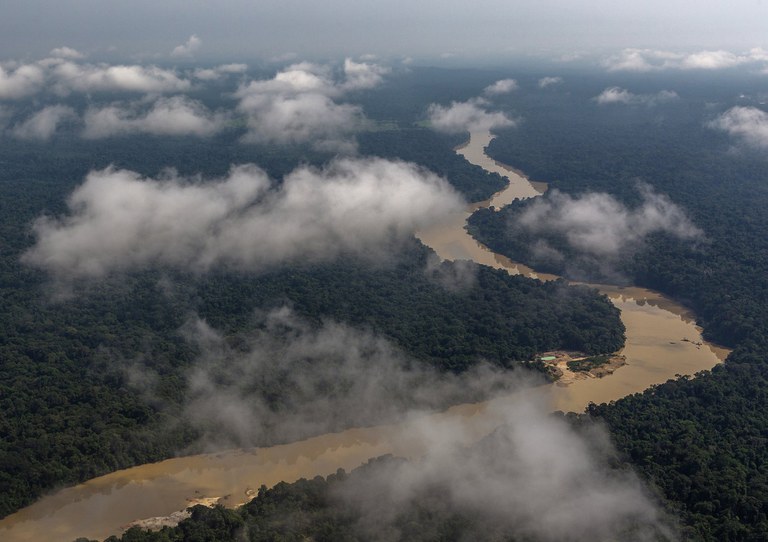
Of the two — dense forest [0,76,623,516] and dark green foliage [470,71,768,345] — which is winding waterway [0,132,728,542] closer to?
dense forest [0,76,623,516]

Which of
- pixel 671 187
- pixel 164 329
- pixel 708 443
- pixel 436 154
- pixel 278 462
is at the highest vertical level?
pixel 436 154

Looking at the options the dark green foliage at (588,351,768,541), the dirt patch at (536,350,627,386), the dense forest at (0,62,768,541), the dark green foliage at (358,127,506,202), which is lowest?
the dirt patch at (536,350,627,386)

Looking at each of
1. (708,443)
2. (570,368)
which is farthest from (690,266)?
(708,443)

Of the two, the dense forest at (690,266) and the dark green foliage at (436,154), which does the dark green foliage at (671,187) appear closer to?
the dense forest at (690,266)

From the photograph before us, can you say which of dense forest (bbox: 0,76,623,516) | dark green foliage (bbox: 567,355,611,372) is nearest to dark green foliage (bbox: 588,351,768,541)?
dark green foliage (bbox: 567,355,611,372)

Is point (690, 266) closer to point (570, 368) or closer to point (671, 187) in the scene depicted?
point (570, 368)

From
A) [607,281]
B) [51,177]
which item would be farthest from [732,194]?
[51,177]

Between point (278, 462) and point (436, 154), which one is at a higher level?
point (436, 154)

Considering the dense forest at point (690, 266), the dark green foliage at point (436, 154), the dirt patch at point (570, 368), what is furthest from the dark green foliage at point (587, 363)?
the dark green foliage at point (436, 154)
